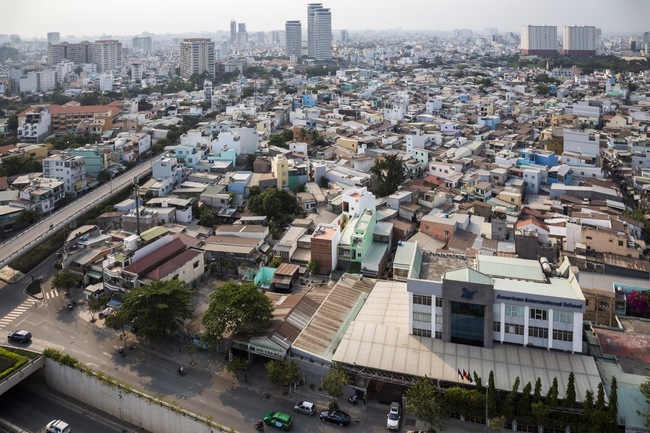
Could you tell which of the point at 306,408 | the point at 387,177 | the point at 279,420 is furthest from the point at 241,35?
the point at 279,420

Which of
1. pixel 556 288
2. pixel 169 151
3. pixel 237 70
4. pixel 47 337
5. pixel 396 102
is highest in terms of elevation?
pixel 237 70

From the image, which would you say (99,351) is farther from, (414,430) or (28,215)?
(28,215)

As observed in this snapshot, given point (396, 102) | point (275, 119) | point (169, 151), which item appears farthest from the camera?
point (396, 102)

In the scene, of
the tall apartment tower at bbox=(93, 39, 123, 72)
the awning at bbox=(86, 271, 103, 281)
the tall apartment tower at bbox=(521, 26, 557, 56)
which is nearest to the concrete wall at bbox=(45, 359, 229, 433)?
the awning at bbox=(86, 271, 103, 281)

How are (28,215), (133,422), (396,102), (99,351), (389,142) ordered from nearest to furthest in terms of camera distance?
1. (133,422)
2. (99,351)
3. (28,215)
4. (389,142)
5. (396,102)

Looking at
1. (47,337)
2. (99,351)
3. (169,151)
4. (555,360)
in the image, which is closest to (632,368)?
(555,360)

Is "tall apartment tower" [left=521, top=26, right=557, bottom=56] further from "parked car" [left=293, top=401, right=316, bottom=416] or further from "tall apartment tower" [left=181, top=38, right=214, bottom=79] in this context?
"parked car" [left=293, top=401, right=316, bottom=416]

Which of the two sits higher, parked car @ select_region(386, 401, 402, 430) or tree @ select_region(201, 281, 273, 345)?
tree @ select_region(201, 281, 273, 345)
